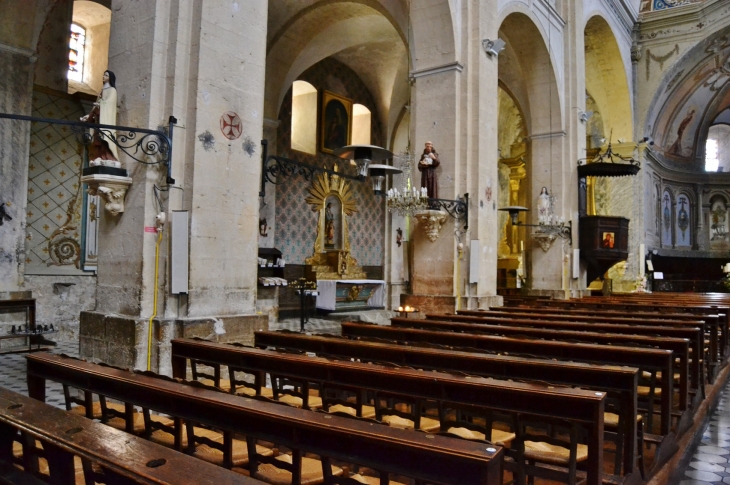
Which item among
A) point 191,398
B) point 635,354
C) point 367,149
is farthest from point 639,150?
point 191,398

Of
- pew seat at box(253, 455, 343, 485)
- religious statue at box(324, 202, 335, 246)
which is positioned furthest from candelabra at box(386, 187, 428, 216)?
religious statue at box(324, 202, 335, 246)

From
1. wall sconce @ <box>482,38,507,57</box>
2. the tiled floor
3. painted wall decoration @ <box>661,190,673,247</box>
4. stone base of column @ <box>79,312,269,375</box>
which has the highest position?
wall sconce @ <box>482,38,507,57</box>

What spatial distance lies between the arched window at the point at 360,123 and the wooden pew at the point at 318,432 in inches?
592

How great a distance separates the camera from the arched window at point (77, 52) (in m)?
10.9

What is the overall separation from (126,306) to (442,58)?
259 inches

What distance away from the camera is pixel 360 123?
17.3m

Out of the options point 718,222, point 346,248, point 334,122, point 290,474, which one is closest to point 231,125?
point 290,474

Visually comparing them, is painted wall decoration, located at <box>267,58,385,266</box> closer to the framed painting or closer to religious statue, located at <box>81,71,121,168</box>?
the framed painting

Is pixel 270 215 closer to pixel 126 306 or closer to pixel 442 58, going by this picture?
pixel 442 58

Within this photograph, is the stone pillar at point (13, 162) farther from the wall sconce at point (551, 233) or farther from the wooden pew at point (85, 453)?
the wall sconce at point (551, 233)

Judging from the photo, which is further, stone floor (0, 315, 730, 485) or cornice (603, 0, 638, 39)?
cornice (603, 0, 638, 39)

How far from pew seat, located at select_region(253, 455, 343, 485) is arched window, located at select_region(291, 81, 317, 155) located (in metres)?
13.5

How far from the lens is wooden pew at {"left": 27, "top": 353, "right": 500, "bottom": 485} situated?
154cm

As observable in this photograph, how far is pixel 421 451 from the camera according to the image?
5.18ft
